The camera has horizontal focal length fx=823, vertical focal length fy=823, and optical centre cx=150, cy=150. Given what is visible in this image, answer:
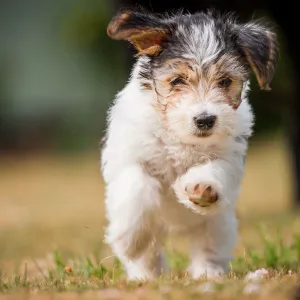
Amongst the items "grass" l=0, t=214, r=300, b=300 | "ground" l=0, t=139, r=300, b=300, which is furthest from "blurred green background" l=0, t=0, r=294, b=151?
"grass" l=0, t=214, r=300, b=300

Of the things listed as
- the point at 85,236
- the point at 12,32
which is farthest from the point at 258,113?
the point at 85,236

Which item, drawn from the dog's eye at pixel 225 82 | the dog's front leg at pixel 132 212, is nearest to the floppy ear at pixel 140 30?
the dog's eye at pixel 225 82

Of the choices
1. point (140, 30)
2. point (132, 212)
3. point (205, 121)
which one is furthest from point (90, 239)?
point (205, 121)

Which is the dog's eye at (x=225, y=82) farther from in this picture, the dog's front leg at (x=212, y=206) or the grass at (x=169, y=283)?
the grass at (x=169, y=283)

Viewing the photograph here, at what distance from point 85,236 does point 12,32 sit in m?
17.0

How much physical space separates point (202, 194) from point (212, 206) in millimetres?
115

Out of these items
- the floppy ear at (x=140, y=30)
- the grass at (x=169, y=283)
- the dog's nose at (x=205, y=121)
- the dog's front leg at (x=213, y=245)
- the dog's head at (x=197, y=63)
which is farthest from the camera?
the dog's front leg at (x=213, y=245)

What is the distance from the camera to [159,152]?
5.18 meters

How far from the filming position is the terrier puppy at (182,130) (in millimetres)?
4848

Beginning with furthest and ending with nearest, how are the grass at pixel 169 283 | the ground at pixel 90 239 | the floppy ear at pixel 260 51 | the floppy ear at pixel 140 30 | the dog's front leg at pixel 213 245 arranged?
the dog's front leg at pixel 213 245
the floppy ear at pixel 260 51
the floppy ear at pixel 140 30
the ground at pixel 90 239
the grass at pixel 169 283

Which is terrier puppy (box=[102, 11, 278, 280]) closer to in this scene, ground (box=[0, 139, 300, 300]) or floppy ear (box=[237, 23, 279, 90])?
floppy ear (box=[237, 23, 279, 90])

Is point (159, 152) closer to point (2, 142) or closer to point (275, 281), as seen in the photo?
point (275, 281)

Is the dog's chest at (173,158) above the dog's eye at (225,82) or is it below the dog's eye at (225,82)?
below

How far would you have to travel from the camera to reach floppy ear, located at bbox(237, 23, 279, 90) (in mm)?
5293
